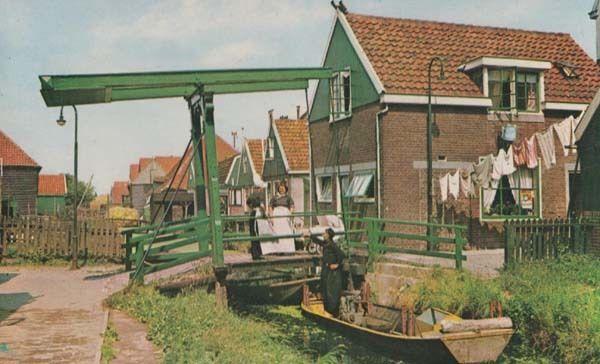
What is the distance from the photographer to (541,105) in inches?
801

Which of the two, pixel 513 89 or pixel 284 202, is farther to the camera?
pixel 513 89

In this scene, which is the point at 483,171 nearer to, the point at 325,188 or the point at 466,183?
the point at 466,183

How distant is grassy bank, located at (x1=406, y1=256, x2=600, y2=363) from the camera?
31.6 feet

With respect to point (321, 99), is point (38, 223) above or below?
below

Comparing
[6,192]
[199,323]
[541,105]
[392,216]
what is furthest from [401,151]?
[6,192]

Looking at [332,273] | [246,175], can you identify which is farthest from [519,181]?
[246,175]

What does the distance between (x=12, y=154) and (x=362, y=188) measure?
37110mm

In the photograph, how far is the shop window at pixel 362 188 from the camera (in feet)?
63.7

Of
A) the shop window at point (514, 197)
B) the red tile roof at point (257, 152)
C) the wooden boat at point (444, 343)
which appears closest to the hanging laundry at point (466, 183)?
the shop window at point (514, 197)

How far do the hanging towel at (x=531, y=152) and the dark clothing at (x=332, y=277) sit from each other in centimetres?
839

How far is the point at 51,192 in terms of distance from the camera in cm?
6888

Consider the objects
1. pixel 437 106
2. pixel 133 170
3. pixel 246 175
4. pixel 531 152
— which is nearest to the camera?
pixel 531 152

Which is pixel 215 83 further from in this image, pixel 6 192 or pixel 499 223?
pixel 6 192

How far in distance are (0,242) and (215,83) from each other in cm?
1106
